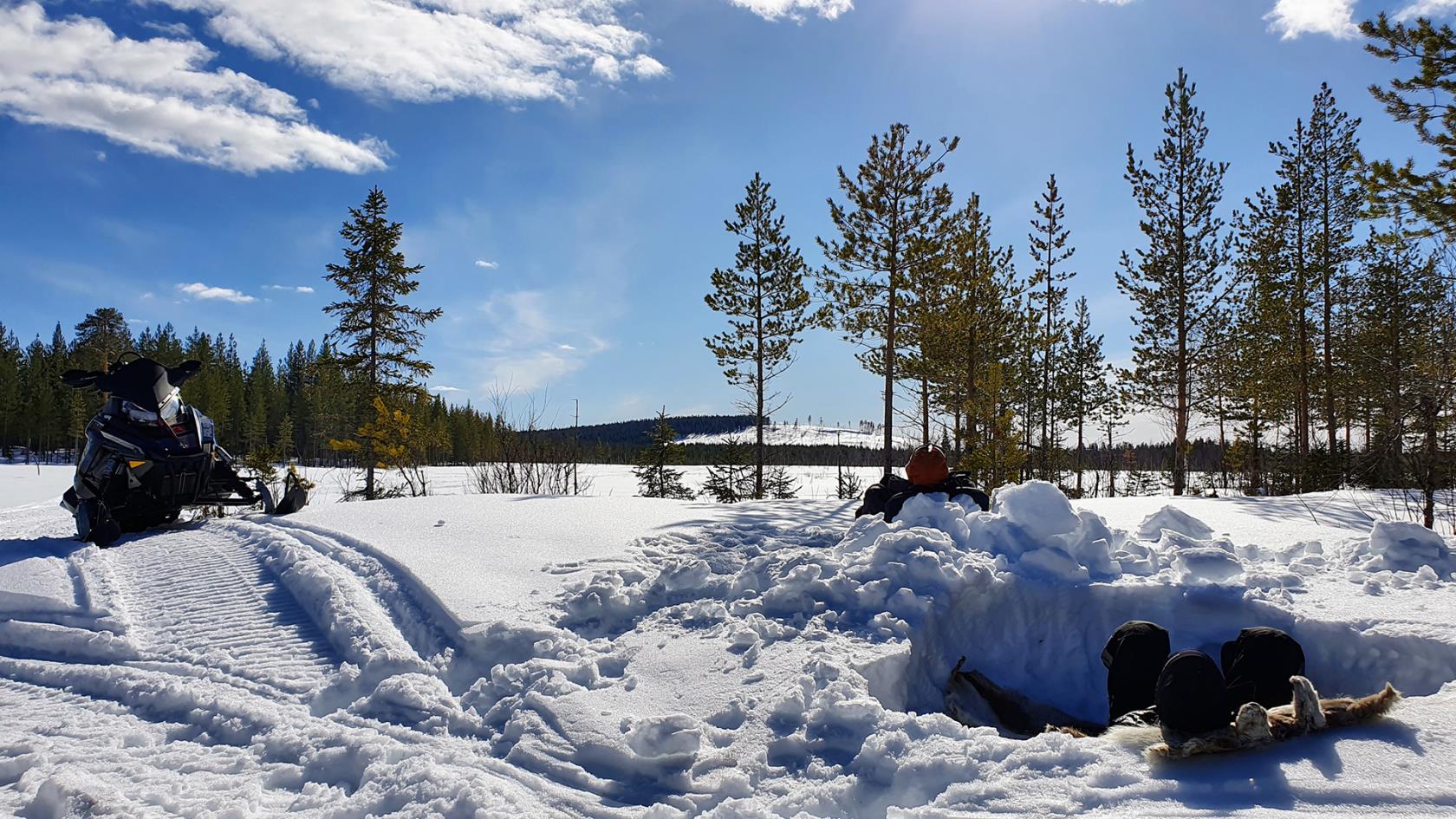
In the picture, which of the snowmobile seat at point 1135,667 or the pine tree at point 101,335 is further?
the pine tree at point 101,335

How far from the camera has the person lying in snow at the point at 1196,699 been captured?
8.45 feet

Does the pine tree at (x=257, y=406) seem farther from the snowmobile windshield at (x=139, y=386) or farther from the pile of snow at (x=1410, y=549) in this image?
the pile of snow at (x=1410, y=549)

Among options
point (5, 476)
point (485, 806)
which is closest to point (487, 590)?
point (485, 806)

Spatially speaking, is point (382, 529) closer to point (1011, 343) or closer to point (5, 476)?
point (1011, 343)

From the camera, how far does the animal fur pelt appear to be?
2545 mm

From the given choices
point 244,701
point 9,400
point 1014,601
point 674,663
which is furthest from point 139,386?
point 9,400

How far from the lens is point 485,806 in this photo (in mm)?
2605

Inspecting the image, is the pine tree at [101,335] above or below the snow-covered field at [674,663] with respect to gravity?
above

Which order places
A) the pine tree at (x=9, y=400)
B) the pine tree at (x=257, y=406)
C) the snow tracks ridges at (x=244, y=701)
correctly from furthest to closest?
the pine tree at (x=257, y=406), the pine tree at (x=9, y=400), the snow tracks ridges at (x=244, y=701)

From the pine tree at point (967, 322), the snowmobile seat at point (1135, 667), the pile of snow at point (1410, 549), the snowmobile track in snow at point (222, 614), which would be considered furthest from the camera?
the pine tree at point (967, 322)

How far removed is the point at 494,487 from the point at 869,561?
42.0ft

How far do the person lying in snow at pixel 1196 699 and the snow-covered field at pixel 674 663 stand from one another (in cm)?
10

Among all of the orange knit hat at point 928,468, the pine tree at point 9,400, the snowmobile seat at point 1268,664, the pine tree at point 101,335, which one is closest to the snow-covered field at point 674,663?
the snowmobile seat at point 1268,664

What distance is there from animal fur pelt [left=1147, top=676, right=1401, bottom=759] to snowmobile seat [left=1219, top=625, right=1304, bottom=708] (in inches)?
22.6
